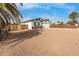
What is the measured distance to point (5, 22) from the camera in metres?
8.52

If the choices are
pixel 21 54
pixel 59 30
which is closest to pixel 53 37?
pixel 59 30

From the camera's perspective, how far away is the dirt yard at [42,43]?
829cm

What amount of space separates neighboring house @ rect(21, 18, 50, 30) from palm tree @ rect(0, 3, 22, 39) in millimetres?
238

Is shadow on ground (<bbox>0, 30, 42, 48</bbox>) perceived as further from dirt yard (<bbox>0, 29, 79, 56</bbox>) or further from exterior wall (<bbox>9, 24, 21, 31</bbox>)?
exterior wall (<bbox>9, 24, 21, 31</bbox>)

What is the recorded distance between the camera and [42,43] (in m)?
8.44

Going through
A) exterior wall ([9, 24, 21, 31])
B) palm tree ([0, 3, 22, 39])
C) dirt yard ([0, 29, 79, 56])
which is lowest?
dirt yard ([0, 29, 79, 56])

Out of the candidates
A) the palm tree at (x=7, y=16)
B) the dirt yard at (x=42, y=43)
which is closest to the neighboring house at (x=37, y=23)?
the dirt yard at (x=42, y=43)

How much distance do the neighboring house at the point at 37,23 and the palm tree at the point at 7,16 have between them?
0.78ft

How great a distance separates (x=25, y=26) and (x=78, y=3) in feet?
4.15

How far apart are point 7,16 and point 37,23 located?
69cm

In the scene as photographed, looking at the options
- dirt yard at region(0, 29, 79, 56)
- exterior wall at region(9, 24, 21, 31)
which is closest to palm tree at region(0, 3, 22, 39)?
exterior wall at region(9, 24, 21, 31)

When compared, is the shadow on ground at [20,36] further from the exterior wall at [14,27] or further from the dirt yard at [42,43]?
the exterior wall at [14,27]

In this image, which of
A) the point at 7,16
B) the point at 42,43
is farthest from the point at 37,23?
the point at 7,16

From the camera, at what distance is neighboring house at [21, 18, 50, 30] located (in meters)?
8.42
